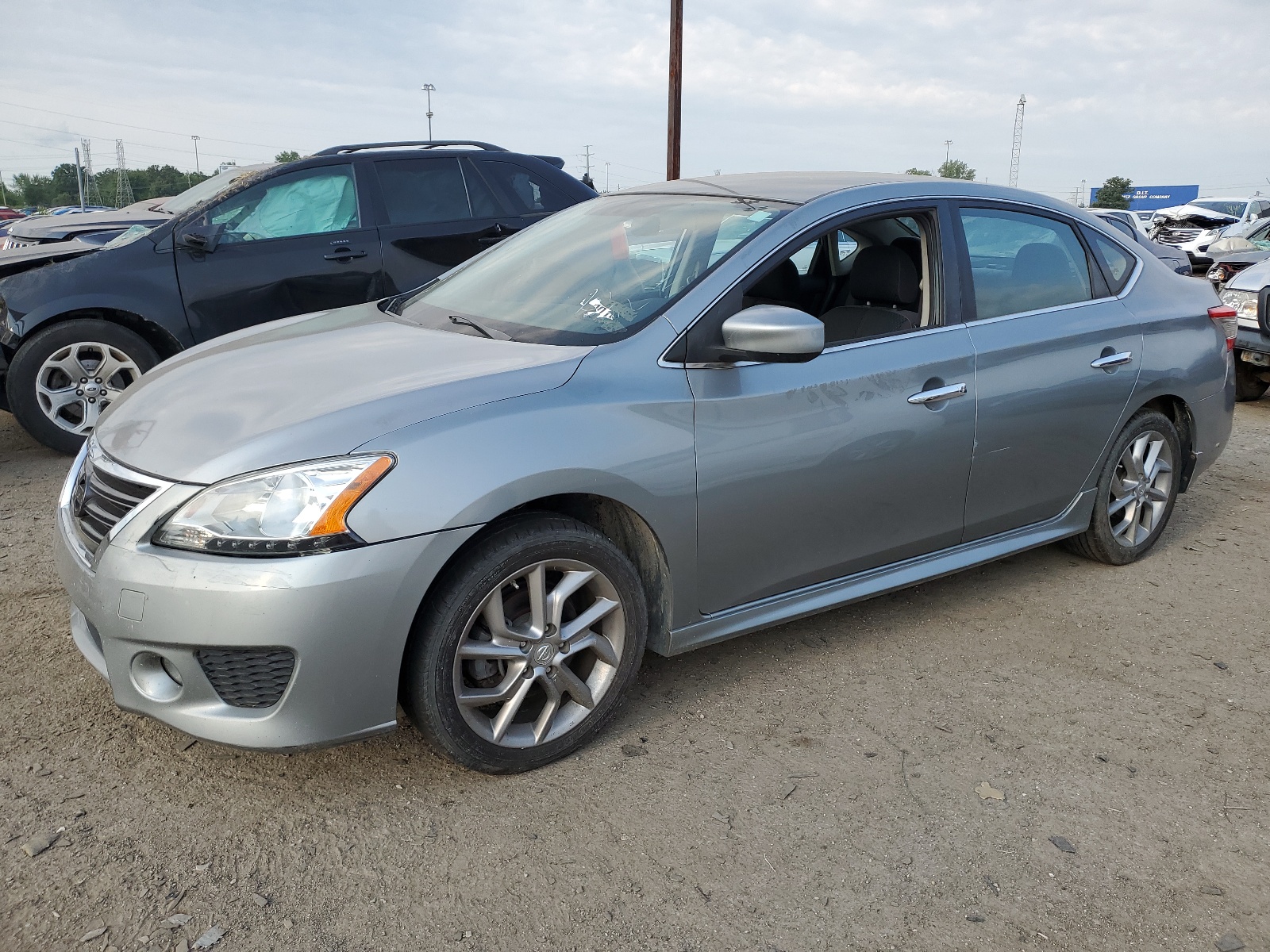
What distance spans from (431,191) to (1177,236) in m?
21.0

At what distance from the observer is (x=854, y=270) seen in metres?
3.76

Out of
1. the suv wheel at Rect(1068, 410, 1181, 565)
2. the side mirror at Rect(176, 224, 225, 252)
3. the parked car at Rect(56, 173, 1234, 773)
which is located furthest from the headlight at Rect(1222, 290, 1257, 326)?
the side mirror at Rect(176, 224, 225, 252)

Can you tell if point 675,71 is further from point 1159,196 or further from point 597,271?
point 1159,196

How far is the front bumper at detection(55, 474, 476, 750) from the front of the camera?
2279 millimetres

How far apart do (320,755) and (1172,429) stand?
3.60 meters

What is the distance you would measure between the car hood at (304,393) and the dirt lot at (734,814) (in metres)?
0.86

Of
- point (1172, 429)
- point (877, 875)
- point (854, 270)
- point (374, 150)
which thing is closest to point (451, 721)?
point (877, 875)

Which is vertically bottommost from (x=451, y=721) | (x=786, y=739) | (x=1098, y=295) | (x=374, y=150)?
(x=786, y=739)

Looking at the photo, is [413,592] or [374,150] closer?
[413,592]

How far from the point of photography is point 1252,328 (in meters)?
7.82

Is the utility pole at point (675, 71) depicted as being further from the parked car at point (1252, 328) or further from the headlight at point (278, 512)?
the headlight at point (278, 512)

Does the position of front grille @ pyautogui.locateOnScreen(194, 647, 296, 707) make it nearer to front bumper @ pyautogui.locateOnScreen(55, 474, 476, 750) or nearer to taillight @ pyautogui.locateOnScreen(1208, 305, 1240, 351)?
front bumper @ pyautogui.locateOnScreen(55, 474, 476, 750)

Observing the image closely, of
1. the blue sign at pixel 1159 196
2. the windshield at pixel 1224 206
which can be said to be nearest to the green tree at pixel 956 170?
the blue sign at pixel 1159 196

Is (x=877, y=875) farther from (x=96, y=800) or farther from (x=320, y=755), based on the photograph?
(x=96, y=800)
